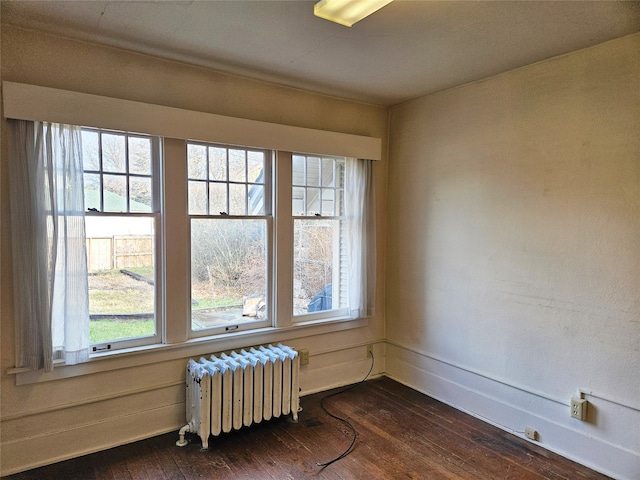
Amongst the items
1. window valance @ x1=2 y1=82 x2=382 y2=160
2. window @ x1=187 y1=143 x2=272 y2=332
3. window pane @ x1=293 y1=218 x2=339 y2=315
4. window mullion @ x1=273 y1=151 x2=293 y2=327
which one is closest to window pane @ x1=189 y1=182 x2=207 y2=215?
window @ x1=187 y1=143 x2=272 y2=332

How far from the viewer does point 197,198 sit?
2.97 metres

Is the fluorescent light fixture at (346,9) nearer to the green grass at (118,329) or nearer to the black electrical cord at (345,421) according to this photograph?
the green grass at (118,329)

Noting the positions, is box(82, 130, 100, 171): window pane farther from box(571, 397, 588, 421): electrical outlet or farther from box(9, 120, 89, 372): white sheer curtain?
box(571, 397, 588, 421): electrical outlet

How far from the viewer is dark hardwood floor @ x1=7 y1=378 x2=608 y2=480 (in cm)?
244

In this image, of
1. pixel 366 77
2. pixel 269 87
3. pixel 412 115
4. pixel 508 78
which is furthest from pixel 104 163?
pixel 508 78

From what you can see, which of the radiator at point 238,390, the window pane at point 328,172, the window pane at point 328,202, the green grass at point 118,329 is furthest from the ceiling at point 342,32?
the radiator at point 238,390

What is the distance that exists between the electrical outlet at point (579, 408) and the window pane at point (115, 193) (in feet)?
10.6

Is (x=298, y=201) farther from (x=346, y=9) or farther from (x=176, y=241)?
(x=346, y=9)

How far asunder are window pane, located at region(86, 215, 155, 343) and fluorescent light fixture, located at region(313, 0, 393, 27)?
69.9 inches

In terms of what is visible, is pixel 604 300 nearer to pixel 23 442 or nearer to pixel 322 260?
pixel 322 260

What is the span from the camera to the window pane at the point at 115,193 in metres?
2.65

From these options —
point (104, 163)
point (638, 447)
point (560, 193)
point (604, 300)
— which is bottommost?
point (638, 447)

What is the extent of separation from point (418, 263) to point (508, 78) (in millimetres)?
1667

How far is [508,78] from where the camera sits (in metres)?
2.95
